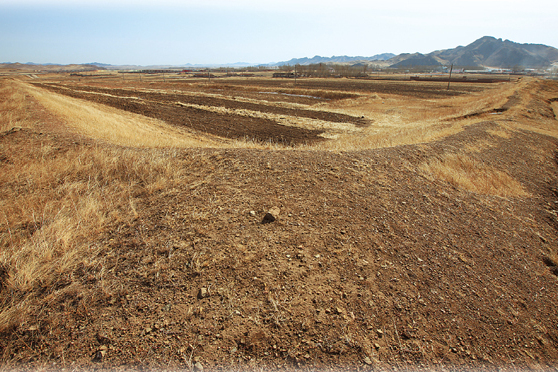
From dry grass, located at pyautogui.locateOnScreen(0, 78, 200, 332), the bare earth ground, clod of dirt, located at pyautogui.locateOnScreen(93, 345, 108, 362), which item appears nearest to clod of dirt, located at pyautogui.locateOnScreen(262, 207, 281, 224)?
the bare earth ground

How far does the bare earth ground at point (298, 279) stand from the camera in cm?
306

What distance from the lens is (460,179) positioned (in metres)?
8.40

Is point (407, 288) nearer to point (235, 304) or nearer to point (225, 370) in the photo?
point (235, 304)

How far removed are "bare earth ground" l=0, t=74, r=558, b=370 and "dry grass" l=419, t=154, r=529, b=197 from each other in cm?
91

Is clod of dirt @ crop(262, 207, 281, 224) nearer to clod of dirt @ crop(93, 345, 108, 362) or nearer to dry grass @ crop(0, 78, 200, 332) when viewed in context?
dry grass @ crop(0, 78, 200, 332)

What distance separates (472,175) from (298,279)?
845 cm

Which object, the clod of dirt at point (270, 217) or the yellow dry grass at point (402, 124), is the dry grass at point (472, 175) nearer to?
the yellow dry grass at point (402, 124)

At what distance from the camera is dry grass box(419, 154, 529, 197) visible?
27.2 feet

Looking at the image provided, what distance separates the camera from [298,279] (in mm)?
3896

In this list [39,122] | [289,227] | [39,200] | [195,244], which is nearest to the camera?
[195,244]

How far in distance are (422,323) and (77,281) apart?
179 inches

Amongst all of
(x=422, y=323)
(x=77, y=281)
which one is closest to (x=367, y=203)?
(x=422, y=323)

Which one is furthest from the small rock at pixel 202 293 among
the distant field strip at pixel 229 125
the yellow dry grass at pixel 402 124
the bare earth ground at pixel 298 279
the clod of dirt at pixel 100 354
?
the distant field strip at pixel 229 125

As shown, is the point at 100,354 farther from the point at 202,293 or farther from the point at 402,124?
the point at 402,124
